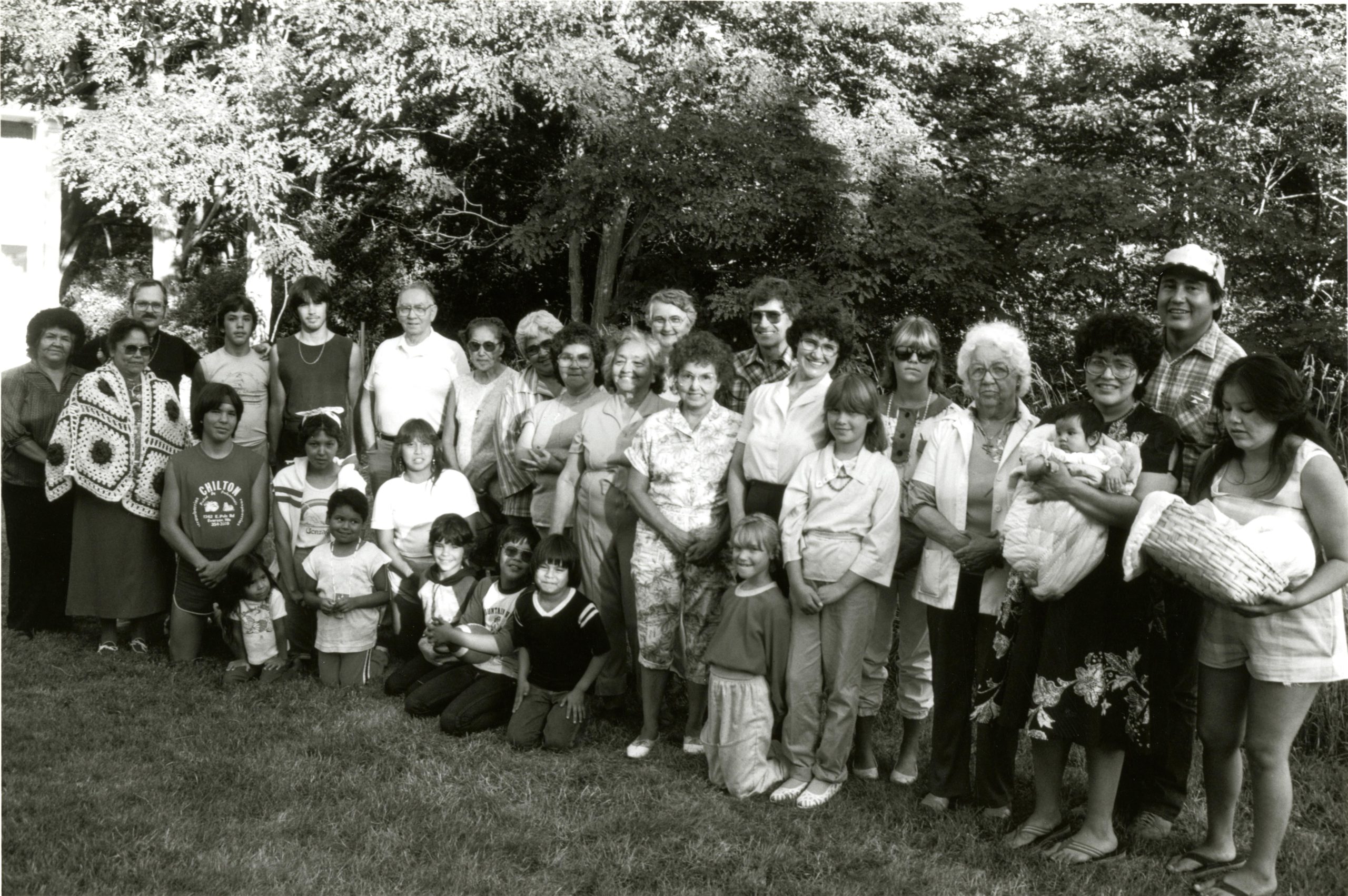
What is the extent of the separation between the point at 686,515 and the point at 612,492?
0.49 meters

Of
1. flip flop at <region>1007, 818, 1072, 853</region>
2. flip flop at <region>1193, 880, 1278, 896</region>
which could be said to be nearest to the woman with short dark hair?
→ flip flop at <region>1007, 818, 1072, 853</region>

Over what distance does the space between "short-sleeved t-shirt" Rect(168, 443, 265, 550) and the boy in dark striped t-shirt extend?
188 cm

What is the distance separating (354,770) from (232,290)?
48.5 ft

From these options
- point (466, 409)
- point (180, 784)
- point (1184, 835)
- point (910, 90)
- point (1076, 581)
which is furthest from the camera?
point (910, 90)

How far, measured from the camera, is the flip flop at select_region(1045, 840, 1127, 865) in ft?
12.8

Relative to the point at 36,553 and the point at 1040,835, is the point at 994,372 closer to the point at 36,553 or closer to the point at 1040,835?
the point at 1040,835

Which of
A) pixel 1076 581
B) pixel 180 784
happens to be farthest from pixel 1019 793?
pixel 180 784

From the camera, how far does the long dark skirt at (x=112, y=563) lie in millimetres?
6445

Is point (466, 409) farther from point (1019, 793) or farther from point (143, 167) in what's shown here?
point (143, 167)

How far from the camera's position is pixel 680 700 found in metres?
5.90

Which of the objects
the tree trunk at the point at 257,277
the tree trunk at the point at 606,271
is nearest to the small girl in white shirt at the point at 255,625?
the tree trunk at the point at 606,271

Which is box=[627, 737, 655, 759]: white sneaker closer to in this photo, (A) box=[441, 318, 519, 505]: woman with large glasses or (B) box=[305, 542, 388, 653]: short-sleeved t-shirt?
(B) box=[305, 542, 388, 653]: short-sleeved t-shirt

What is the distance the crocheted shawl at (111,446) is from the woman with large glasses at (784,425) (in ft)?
11.0

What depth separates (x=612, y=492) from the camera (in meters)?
5.35
